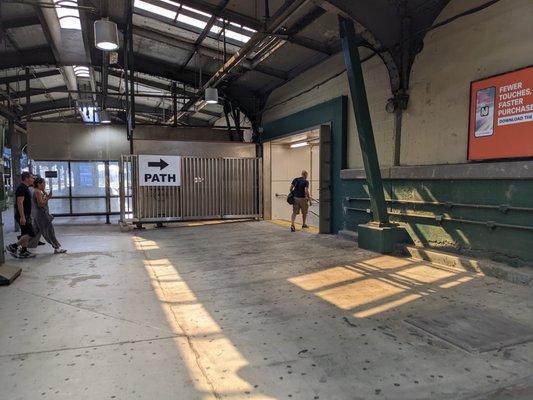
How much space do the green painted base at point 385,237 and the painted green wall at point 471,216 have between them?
197 millimetres

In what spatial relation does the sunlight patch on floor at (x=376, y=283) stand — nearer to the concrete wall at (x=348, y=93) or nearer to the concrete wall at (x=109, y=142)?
the concrete wall at (x=348, y=93)

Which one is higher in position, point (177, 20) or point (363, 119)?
point (177, 20)

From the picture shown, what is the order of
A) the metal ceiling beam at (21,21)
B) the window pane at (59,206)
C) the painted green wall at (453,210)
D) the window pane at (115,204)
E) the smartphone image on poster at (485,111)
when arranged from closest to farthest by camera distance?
the painted green wall at (453,210), the smartphone image on poster at (485,111), the metal ceiling beam at (21,21), the window pane at (59,206), the window pane at (115,204)

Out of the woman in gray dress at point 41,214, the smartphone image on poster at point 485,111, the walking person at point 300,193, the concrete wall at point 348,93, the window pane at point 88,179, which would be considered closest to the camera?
the smartphone image on poster at point 485,111

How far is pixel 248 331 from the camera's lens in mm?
3688

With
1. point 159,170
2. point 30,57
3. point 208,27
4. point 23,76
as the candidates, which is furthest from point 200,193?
point 23,76

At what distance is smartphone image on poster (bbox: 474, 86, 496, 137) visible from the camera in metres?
5.64

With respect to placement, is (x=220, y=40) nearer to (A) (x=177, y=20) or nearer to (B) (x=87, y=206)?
(A) (x=177, y=20)

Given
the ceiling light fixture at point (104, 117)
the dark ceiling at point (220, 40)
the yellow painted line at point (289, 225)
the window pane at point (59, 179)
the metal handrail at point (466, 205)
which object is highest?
the dark ceiling at point (220, 40)

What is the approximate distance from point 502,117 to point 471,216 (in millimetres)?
1529

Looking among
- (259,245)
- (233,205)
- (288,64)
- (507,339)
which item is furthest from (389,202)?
(233,205)

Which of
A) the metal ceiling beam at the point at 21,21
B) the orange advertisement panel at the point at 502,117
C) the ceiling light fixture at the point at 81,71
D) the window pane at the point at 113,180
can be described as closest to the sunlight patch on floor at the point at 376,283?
the orange advertisement panel at the point at 502,117

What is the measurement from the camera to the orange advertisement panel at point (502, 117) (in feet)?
17.0

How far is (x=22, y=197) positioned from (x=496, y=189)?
7959 mm
